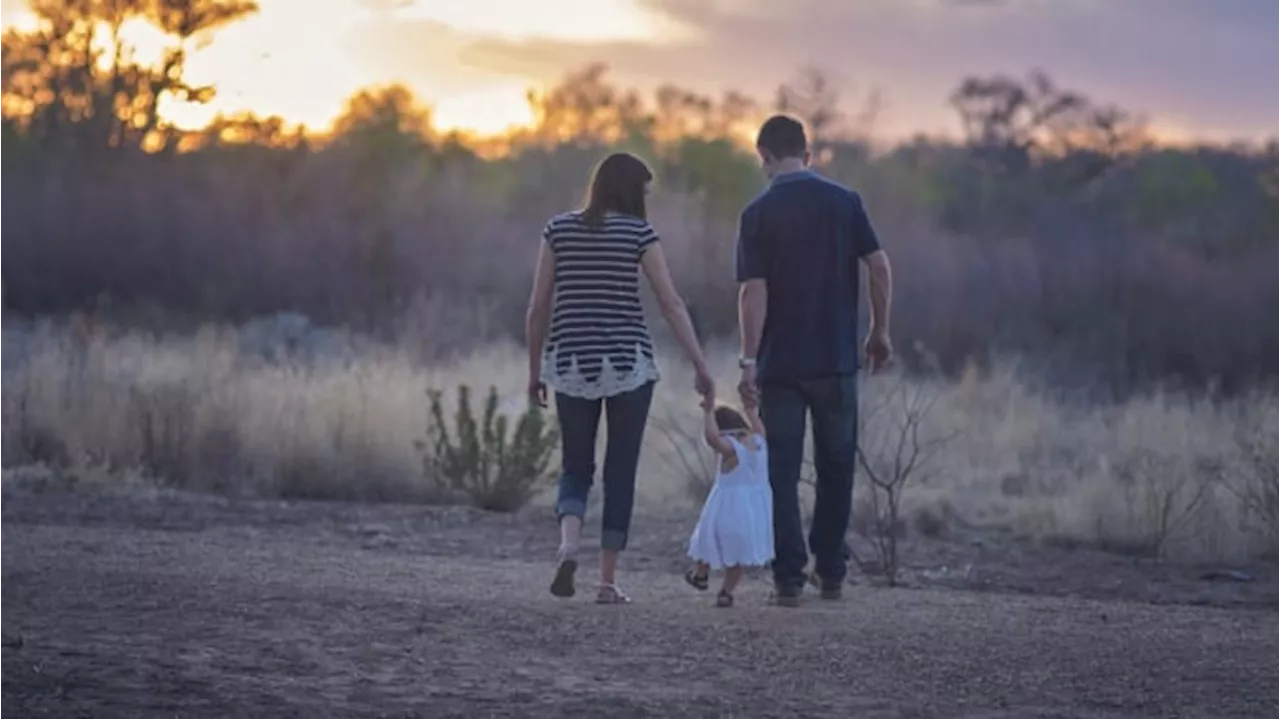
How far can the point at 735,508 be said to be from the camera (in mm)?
9438

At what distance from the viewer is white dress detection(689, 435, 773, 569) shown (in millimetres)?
9383

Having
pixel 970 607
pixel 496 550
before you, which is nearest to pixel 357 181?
pixel 496 550

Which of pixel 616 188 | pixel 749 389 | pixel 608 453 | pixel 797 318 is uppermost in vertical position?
pixel 616 188

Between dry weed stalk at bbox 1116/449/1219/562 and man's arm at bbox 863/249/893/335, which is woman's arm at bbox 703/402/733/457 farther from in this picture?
dry weed stalk at bbox 1116/449/1219/562

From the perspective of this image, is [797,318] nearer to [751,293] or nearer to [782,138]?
[751,293]

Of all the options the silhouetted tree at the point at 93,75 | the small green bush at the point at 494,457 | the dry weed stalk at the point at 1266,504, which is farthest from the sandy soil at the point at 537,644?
the silhouetted tree at the point at 93,75

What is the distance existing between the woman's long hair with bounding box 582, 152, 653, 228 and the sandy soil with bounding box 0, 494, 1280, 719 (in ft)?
5.32

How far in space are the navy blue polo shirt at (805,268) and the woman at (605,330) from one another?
1.45ft

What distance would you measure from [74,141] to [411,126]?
13628 millimetres

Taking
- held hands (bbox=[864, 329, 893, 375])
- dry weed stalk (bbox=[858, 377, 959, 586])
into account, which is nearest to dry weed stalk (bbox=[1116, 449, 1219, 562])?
dry weed stalk (bbox=[858, 377, 959, 586])

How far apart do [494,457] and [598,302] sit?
20.4ft

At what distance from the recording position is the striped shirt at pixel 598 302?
9.23 m

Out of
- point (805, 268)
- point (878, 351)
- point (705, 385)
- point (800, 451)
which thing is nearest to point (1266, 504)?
point (878, 351)

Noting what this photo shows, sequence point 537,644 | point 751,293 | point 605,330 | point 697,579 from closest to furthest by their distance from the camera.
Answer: point 537,644
point 605,330
point 751,293
point 697,579
